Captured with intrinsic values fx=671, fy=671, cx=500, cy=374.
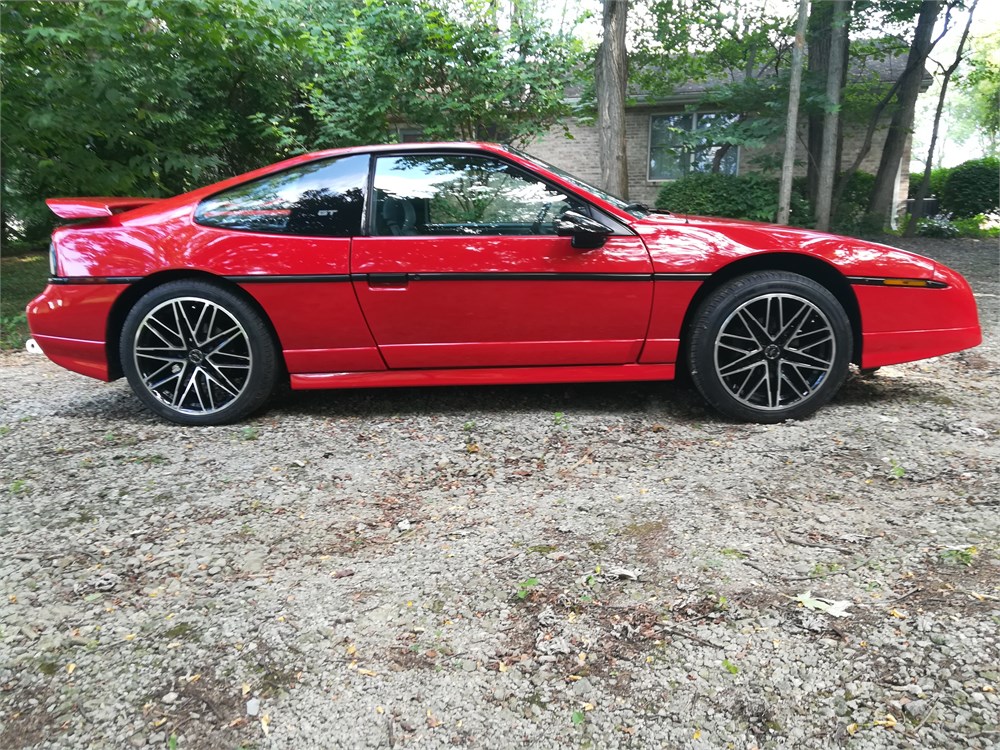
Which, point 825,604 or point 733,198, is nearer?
point 825,604

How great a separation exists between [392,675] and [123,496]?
1.71m

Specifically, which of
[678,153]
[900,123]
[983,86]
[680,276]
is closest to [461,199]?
[680,276]

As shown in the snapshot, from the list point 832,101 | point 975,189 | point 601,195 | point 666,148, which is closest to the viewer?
point 601,195

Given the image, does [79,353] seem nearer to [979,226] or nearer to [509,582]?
[509,582]

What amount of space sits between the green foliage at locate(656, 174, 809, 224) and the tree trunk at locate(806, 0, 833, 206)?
0.67 m

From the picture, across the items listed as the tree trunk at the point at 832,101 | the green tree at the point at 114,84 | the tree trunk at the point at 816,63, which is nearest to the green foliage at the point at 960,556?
the green tree at the point at 114,84

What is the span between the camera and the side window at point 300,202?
3.56 m

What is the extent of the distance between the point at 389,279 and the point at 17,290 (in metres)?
7.49

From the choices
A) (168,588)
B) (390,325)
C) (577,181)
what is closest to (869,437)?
(577,181)

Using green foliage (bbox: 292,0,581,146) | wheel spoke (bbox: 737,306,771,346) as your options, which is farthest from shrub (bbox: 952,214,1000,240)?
wheel spoke (bbox: 737,306,771,346)

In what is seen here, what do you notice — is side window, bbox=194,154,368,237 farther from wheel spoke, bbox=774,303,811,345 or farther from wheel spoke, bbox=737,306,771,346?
wheel spoke, bbox=774,303,811,345

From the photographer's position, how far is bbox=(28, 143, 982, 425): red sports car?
344 centimetres

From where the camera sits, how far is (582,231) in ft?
11.1

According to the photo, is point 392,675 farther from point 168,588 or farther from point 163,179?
point 163,179
